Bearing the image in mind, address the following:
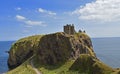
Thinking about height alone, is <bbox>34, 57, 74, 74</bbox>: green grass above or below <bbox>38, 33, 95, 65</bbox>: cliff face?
below

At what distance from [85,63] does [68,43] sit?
Answer: 119 feet

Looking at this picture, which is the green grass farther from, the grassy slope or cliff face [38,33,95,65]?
cliff face [38,33,95,65]

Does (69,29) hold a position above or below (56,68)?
above

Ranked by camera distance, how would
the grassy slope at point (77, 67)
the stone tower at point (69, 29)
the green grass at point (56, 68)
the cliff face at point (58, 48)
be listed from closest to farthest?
the grassy slope at point (77, 67)
the green grass at point (56, 68)
the cliff face at point (58, 48)
the stone tower at point (69, 29)

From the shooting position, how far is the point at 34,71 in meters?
151

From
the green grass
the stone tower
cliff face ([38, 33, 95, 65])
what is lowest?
the green grass

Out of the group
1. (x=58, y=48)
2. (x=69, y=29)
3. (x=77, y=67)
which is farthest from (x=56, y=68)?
(x=69, y=29)

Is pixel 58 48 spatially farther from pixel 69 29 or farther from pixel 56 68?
pixel 69 29

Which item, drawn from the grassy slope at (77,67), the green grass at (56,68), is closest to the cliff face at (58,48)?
the green grass at (56,68)

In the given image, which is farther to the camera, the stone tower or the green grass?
the stone tower

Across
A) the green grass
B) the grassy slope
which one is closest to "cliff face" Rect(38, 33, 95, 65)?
the green grass

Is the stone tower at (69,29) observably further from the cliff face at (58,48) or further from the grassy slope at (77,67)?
the grassy slope at (77,67)

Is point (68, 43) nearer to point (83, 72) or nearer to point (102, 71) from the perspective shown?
point (83, 72)

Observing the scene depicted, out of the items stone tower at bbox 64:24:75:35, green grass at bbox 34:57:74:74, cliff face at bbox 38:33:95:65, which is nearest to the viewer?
green grass at bbox 34:57:74:74
